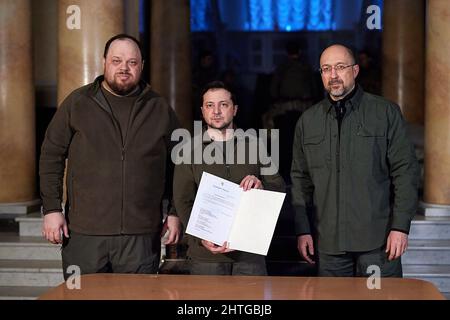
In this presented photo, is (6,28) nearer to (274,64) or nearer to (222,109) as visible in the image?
(222,109)

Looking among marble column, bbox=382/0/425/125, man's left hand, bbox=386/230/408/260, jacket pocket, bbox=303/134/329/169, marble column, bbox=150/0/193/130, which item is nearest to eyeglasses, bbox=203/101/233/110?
jacket pocket, bbox=303/134/329/169

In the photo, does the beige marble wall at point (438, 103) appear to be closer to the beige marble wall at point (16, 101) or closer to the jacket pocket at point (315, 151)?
the jacket pocket at point (315, 151)

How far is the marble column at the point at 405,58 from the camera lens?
990 cm

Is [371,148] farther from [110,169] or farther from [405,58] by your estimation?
[405,58]

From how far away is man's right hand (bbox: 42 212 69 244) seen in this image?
392 centimetres

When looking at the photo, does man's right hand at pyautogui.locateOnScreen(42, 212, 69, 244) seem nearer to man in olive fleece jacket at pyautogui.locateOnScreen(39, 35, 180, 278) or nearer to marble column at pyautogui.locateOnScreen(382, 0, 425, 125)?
man in olive fleece jacket at pyautogui.locateOnScreen(39, 35, 180, 278)

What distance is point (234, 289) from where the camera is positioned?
303 centimetres

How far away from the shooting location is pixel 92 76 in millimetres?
6344

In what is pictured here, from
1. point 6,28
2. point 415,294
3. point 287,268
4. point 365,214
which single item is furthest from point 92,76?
point 415,294

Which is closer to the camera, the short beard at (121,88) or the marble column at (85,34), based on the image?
the short beard at (121,88)

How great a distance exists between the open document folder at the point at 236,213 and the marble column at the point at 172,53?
7.45 metres

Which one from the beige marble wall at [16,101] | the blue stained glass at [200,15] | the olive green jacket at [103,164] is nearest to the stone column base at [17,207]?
the beige marble wall at [16,101]

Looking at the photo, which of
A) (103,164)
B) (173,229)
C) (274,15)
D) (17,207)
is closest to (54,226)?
(103,164)

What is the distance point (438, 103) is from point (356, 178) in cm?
309
